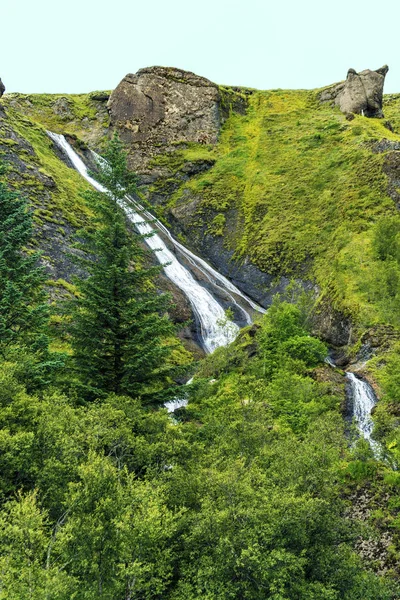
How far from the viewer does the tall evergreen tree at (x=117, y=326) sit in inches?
879

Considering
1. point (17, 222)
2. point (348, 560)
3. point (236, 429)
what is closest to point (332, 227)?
point (17, 222)

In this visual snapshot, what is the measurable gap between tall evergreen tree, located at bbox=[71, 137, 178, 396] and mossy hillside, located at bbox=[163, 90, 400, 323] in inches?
850

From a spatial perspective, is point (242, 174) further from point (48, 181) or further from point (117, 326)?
point (117, 326)

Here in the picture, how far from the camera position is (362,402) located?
30750 mm

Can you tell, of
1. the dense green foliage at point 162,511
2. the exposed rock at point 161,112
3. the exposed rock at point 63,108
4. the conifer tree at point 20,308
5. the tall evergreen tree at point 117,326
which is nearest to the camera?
the dense green foliage at point 162,511

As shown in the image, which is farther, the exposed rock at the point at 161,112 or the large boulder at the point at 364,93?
the exposed rock at the point at 161,112

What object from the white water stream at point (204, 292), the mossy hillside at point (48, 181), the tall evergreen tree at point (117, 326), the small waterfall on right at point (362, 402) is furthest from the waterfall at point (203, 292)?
the tall evergreen tree at point (117, 326)

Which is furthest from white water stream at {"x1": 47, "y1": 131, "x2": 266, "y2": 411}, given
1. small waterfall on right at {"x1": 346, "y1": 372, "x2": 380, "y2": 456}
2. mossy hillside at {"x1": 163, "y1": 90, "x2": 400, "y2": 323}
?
small waterfall on right at {"x1": 346, "y1": 372, "x2": 380, "y2": 456}

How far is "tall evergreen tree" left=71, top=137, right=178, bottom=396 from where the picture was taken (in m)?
22.3

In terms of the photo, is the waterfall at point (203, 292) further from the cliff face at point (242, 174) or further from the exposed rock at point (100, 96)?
the exposed rock at point (100, 96)

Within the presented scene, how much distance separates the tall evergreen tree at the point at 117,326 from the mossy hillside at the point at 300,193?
2160 centimetres

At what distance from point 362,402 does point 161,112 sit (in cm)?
7036

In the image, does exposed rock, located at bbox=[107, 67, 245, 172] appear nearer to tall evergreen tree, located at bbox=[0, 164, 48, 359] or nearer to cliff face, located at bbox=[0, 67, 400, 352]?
cliff face, located at bbox=[0, 67, 400, 352]

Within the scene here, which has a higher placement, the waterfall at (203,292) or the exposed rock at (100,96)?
the exposed rock at (100,96)
